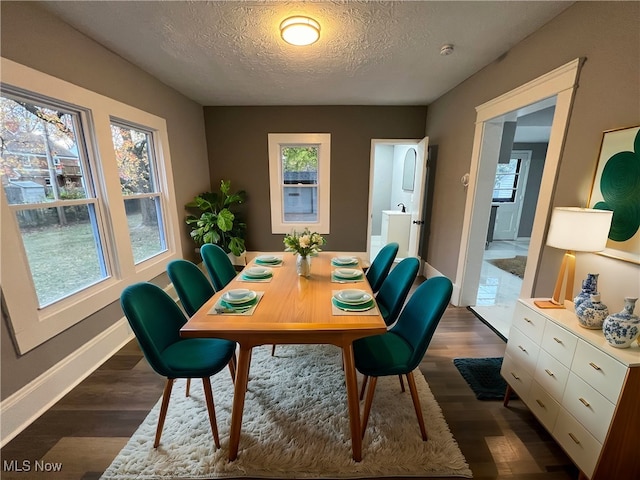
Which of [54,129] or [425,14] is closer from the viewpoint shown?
[425,14]

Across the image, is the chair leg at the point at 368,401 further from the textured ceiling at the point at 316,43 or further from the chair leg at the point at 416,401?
the textured ceiling at the point at 316,43

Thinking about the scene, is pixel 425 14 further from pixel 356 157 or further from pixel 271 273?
pixel 356 157

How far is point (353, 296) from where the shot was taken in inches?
59.1

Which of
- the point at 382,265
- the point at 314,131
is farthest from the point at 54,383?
the point at 314,131

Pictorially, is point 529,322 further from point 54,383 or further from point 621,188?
point 54,383

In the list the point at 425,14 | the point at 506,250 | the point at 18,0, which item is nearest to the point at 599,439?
the point at 425,14

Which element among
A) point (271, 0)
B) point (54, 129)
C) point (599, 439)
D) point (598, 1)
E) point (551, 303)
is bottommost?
point (599, 439)

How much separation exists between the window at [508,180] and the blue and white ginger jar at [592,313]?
5486 mm

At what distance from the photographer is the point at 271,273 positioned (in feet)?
6.36

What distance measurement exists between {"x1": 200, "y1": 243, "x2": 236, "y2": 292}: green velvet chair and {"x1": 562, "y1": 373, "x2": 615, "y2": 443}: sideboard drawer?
2.23 meters

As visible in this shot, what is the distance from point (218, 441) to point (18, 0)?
2.82 meters

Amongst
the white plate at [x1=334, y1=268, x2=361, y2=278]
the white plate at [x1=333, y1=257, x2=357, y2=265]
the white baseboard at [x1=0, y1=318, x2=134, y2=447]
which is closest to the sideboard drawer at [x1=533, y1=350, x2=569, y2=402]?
the white plate at [x1=334, y1=268, x2=361, y2=278]

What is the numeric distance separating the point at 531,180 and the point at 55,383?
27.0 ft

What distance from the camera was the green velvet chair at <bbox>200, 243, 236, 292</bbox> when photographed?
2.05 metres
